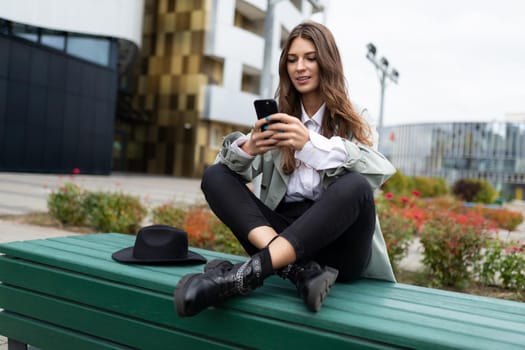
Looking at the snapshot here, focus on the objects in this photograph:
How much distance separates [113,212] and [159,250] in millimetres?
4444

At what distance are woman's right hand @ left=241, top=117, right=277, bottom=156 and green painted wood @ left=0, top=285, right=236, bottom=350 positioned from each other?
34.6 inches

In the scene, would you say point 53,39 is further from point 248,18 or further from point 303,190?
point 303,190

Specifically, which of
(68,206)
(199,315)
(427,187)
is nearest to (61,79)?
(68,206)

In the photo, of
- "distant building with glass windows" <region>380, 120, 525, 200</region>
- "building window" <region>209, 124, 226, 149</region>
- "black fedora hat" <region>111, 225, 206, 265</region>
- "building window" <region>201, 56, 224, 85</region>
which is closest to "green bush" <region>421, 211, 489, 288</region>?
"black fedora hat" <region>111, 225, 206, 265</region>

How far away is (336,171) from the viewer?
7.01 ft

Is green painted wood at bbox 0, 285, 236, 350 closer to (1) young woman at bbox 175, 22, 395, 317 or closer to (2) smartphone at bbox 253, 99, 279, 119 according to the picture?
(1) young woman at bbox 175, 22, 395, 317

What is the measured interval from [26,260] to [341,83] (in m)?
1.84

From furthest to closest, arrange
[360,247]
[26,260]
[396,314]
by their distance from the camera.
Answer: [26,260], [360,247], [396,314]

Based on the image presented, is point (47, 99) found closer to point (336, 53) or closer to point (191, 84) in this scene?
point (191, 84)

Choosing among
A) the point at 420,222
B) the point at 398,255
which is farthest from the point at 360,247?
the point at 420,222

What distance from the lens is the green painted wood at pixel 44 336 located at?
7.02 feet

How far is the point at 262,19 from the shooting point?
30.3 metres

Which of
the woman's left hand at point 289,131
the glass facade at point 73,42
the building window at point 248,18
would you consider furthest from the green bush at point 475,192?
the woman's left hand at point 289,131

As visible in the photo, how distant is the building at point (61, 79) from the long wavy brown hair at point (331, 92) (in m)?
17.6
